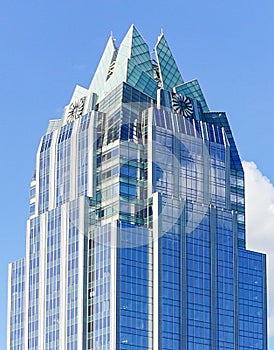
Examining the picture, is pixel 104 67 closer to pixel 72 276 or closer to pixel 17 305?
pixel 72 276

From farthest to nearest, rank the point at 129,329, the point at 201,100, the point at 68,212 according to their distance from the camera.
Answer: the point at 201,100, the point at 68,212, the point at 129,329

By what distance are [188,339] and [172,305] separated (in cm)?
536

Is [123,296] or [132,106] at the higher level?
[132,106]

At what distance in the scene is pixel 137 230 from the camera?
17550 cm

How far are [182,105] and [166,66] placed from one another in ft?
29.9

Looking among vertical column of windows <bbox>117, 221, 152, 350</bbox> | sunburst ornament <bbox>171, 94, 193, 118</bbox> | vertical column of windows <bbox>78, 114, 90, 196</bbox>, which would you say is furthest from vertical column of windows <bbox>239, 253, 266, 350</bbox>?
vertical column of windows <bbox>78, 114, 90, 196</bbox>

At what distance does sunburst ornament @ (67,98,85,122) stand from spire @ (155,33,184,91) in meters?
13.1

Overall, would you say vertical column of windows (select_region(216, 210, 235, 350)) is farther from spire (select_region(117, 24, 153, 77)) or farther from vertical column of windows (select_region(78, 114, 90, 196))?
spire (select_region(117, 24, 153, 77))

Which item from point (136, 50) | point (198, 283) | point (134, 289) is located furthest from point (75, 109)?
point (198, 283)

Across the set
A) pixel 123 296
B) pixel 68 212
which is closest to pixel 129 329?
pixel 123 296

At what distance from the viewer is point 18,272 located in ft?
631

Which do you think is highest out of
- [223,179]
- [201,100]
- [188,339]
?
[201,100]

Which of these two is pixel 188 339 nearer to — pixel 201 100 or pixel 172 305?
pixel 172 305

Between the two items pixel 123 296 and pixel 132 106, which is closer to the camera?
pixel 123 296
